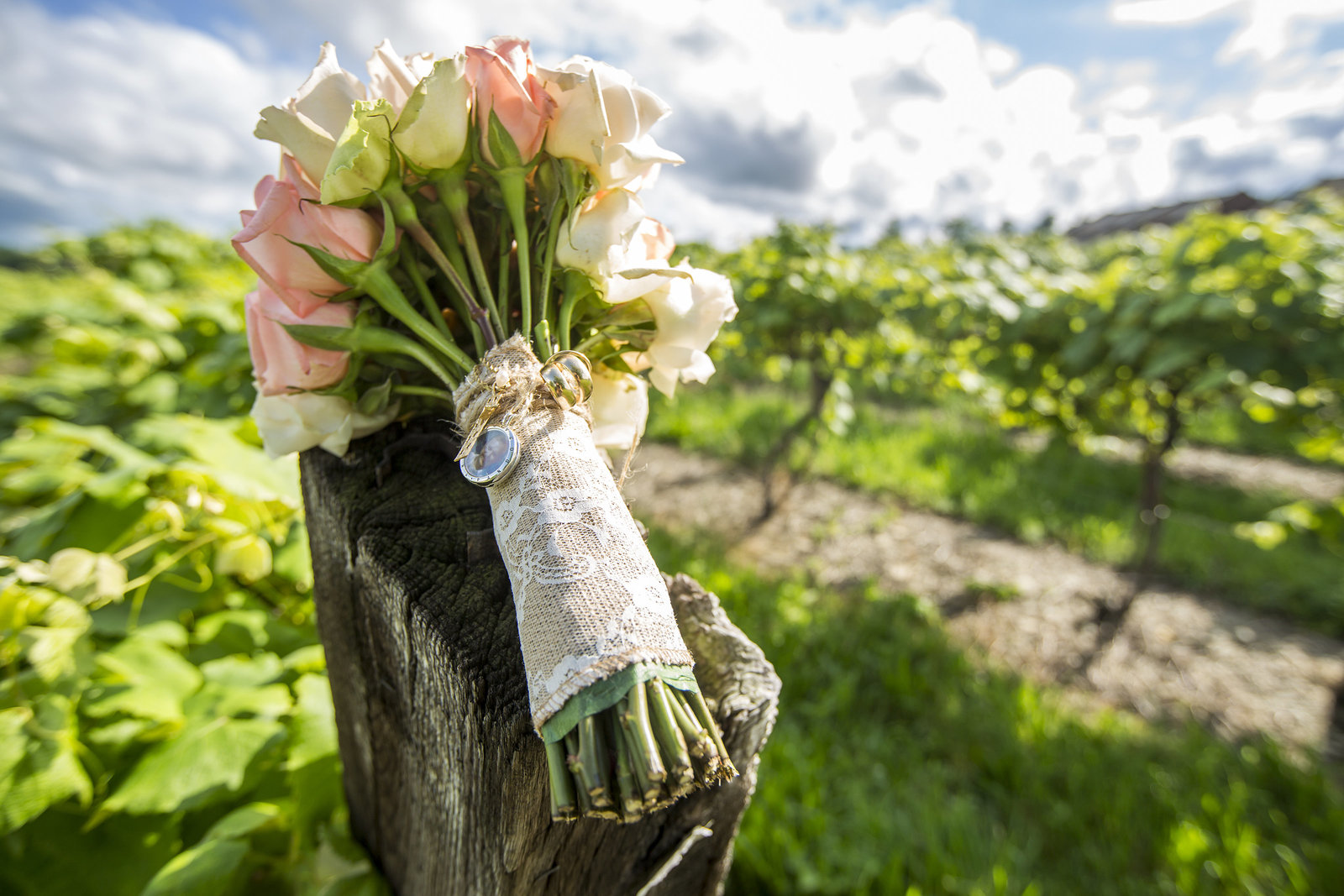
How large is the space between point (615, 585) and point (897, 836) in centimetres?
206

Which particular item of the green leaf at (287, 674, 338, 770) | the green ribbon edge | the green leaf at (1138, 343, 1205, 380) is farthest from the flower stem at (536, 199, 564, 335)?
the green leaf at (1138, 343, 1205, 380)

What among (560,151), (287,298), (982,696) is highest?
(560,151)

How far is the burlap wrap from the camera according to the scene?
17.1 inches

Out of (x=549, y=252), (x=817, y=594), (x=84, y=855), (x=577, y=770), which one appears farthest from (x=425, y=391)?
(x=817, y=594)

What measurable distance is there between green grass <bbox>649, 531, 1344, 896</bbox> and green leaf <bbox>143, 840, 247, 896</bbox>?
1506 millimetres

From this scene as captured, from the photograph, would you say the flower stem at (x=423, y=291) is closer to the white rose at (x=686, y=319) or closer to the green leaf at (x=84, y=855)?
the white rose at (x=686, y=319)

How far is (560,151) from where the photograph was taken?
0.59 meters

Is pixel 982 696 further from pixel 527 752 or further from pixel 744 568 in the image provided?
pixel 527 752

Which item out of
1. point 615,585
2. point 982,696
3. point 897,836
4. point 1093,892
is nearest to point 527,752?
point 615,585

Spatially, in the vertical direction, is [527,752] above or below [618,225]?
below

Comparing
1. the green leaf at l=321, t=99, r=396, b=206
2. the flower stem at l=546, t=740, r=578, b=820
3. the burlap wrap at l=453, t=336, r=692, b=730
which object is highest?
the green leaf at l=321, t=99, r=396, b=206

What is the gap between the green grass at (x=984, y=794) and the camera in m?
1.89

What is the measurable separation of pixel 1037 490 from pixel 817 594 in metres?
2.82

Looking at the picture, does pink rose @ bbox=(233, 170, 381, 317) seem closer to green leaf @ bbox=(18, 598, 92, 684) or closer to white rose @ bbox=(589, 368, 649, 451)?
white rose @ bbox=(589, 368, 649, 451)
